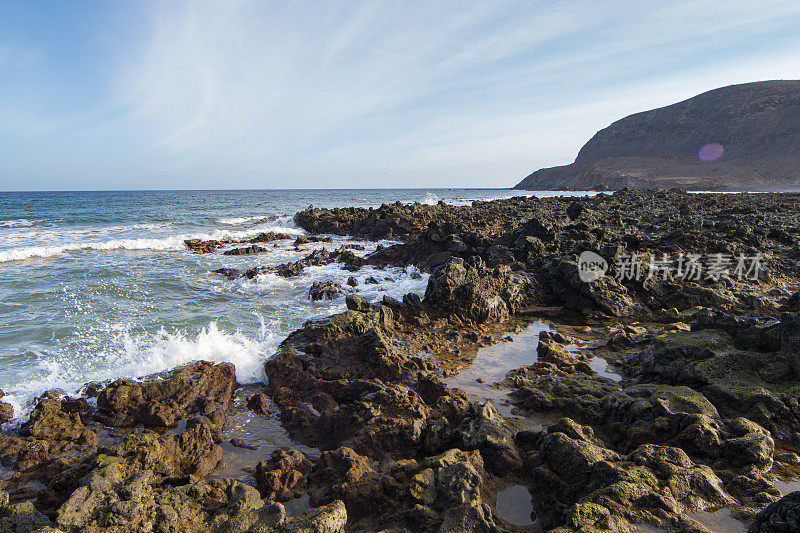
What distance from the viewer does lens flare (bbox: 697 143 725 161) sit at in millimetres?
95688

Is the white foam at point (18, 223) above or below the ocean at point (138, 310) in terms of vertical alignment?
above

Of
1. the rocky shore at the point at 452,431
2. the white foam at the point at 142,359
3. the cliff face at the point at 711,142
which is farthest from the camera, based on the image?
the cliff face at the point at 711,142

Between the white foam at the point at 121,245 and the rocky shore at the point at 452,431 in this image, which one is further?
the white foam at the point at 121,245

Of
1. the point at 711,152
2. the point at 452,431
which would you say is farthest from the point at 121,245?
the point at 711,152

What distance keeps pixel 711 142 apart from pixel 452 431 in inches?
5102

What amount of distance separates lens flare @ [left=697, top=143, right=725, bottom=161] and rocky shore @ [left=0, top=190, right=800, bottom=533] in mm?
113145

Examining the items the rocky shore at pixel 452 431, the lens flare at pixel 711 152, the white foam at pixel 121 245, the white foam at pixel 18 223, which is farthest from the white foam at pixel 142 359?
the lens flare at pixel 711 152

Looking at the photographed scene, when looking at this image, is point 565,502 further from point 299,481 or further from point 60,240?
point 60,240

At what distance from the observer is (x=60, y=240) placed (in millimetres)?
25047

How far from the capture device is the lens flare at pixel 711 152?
314 feet

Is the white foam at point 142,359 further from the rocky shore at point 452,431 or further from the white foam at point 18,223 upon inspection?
the white foam at point 18,223

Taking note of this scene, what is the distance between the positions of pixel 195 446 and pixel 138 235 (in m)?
28.0

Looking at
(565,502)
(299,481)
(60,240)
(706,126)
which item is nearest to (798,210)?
(565,502)

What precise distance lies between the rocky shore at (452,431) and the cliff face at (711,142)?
258 feet
